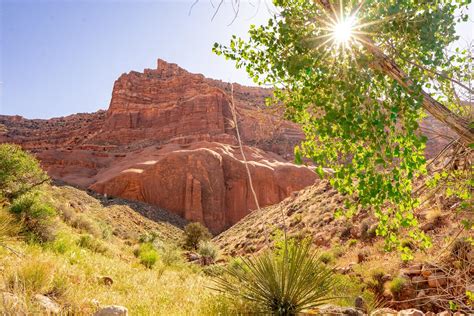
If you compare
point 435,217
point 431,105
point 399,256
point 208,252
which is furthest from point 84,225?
point 431,105

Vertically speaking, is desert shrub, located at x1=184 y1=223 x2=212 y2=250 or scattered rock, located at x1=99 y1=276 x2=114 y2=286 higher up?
scattered rock, located at x1=99 y1=276 x2=114 y2=286

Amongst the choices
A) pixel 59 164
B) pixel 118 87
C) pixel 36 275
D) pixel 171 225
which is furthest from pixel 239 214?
pixel 118 87

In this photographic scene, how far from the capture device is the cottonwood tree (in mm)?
3490

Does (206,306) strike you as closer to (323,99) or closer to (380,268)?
(323,99)

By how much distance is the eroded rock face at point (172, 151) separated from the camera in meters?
49.0

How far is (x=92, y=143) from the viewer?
239ft

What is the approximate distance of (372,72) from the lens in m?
3.95

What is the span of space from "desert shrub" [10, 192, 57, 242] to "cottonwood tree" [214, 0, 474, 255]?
8.41 m

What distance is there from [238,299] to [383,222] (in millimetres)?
2249

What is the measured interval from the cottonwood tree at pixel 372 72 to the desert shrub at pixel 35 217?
27.6ft

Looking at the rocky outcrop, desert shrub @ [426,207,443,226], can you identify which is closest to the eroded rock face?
the rocky outcrop

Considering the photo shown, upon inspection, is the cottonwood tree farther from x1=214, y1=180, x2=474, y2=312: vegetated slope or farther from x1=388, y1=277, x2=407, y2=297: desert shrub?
x1=388, y1=277, x2=407, y2=297: desert shrub

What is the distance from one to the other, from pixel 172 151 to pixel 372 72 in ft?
177

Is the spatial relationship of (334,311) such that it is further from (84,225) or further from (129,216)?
(129,216)
